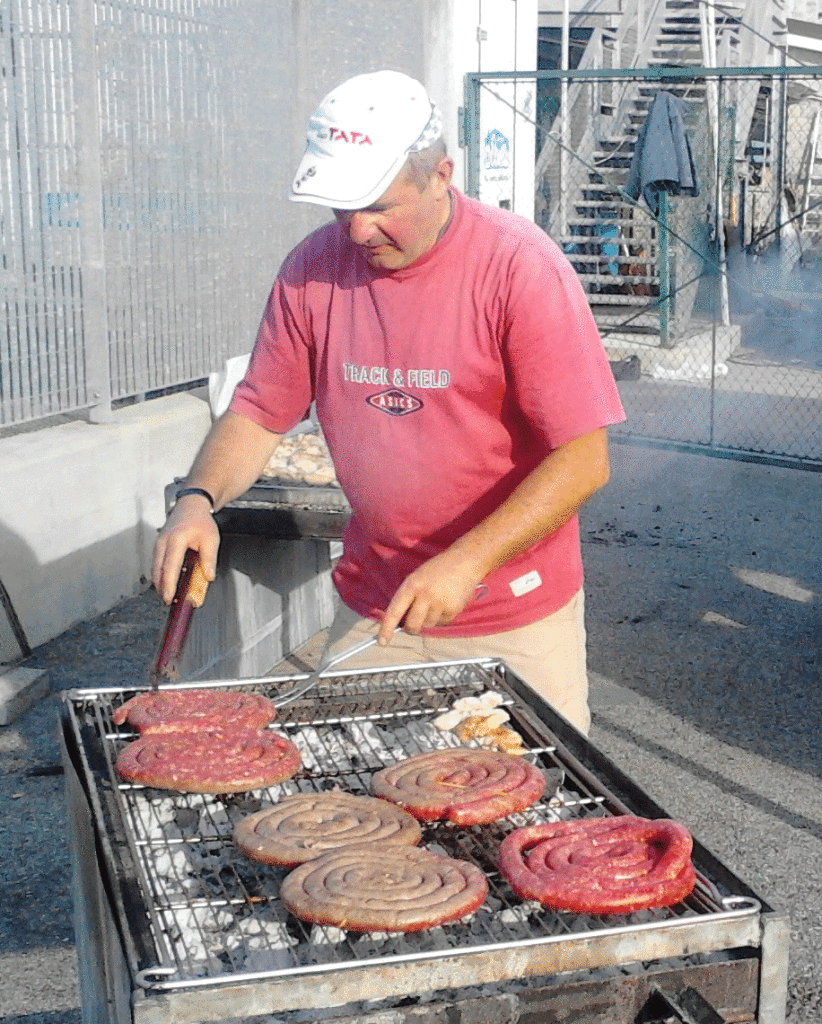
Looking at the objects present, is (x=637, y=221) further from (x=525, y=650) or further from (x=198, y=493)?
(x=198, y=493)

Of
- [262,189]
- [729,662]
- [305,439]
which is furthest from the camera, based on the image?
[262,189]

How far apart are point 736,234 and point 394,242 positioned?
17.6 meters

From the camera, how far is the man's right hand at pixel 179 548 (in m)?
3.00

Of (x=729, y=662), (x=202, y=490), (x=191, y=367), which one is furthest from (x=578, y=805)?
(x=191, y=367)

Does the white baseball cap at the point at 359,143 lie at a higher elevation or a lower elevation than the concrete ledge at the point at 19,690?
higher

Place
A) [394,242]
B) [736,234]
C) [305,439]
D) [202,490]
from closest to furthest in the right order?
[394,242] < [202,490] < [305,439] < [736,234]

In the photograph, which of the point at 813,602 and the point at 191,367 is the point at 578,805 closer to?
the point at 813,602

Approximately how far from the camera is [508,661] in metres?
3.41

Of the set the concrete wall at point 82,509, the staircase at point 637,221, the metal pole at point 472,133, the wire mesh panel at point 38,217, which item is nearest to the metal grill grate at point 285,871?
the concrete wall at point 82,509

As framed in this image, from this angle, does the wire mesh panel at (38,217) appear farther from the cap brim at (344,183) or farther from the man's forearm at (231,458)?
the cap brim at (344,183)

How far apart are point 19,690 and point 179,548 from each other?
11.1 ft

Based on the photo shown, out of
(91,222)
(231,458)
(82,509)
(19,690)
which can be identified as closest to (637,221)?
(91,222)

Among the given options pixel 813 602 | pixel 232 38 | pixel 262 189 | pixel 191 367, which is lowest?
pixel 813 602

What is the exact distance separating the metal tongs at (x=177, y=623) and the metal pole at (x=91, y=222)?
4.98 m
